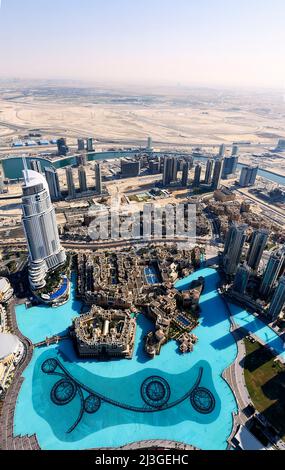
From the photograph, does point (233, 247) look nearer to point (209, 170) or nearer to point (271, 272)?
point (271, 272)

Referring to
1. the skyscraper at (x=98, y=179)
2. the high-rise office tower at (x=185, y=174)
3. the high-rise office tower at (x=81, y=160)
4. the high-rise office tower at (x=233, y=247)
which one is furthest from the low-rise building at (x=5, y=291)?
the high-rise office tower at (x=81, y=160)

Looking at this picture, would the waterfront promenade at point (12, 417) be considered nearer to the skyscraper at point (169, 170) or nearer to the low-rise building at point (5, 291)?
the low-rise building at point (5, 291)

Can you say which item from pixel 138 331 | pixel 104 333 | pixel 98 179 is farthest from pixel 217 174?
pixel 104 333

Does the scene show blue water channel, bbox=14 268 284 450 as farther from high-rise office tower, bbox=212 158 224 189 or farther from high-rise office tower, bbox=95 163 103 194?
high-rise office tower, bbox=212 158 224 189

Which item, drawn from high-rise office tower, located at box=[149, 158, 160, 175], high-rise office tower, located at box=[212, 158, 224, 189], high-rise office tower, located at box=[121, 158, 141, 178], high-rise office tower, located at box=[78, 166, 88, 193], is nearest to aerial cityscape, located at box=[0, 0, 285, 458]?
high-rise office tower, located at box=[78, 166, 88, 193]

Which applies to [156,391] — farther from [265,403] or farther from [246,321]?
[246,321]

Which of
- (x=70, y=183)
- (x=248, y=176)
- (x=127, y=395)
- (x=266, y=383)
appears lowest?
(x=127, y=395)
